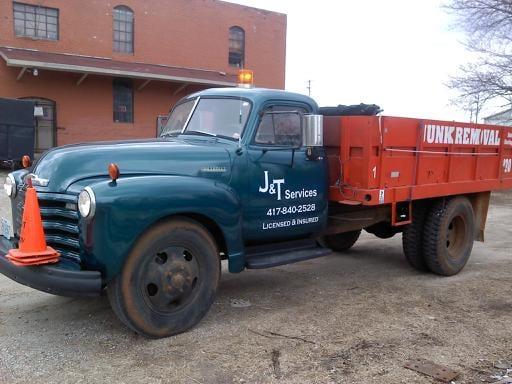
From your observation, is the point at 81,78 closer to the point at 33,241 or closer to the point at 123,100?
the point at 123,100

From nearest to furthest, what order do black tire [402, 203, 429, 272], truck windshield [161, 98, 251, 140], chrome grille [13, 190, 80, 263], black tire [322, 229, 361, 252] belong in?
chrome grille [13, 190, 80, 263]
truck windshield [161, 98, 251, 140]
black tire [402, 203, 429, 272]
black tire [322, 229, 361, 252]

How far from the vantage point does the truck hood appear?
409cm

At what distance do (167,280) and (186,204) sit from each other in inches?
24.5

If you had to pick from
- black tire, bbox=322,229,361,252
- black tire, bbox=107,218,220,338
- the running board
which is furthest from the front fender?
black tire, bbox=322,229,361,252

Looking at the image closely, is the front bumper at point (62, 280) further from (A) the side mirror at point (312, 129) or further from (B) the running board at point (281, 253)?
(A) the side mirror at point (312, 129)

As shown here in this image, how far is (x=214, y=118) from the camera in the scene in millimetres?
5180

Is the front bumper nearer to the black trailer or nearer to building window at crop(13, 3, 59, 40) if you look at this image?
the black trailer

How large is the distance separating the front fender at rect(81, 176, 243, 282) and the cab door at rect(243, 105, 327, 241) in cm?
63

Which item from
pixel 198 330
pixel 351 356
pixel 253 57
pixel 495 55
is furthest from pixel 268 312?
pixel 253 57

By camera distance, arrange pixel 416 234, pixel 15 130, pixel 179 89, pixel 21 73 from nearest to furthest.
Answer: pixel 416 234 → pixel 15 130 → pixel 21 73 → pixel 179 89

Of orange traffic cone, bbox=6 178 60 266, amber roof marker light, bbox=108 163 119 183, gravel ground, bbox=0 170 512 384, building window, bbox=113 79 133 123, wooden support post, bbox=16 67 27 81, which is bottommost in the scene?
gravel ground, bbox=0 170 512 384

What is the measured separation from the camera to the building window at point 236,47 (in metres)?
24.7

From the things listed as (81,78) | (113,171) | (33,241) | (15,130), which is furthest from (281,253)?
(81,78)

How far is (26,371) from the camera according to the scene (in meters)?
3.70
